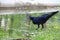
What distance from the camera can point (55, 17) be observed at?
1.19 m

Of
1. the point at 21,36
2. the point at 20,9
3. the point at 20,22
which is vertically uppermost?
the point at 20,9

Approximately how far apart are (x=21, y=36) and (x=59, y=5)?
473mm

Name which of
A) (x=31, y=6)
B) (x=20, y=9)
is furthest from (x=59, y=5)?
(x=20, y=9)

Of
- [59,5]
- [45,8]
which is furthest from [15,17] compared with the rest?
[59,5]

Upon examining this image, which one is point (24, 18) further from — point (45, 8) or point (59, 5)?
point (59, 5)

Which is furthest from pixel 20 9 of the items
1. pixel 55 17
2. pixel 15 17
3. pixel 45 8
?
pixel 55 17

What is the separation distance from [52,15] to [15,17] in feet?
1.17

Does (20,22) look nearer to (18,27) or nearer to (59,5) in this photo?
(18,27)

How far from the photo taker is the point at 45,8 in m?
1.20

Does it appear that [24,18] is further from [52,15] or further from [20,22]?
[52,15]

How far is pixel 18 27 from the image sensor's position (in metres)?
1.18

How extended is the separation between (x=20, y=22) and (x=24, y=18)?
0.05 meters

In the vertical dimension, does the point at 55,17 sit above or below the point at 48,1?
below

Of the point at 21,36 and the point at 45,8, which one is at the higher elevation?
the point at 45,8
